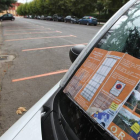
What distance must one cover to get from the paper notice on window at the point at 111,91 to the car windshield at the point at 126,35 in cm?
7

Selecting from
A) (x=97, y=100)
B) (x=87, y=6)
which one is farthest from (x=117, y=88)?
(x=87, y=6)

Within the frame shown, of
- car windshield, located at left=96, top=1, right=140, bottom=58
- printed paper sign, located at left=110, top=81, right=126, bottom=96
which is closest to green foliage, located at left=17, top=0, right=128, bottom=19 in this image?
car windshield, located at left=96, top=1, right=140, bottom=58

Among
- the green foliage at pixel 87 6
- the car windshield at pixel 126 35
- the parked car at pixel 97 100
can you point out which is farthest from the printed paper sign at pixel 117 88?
the green foliage at pixel 87 6

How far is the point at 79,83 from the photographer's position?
3.85 feet

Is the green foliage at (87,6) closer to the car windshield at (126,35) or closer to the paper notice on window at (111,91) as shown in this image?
the car windshield at (126,35)

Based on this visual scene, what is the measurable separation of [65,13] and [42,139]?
39191 millimetres

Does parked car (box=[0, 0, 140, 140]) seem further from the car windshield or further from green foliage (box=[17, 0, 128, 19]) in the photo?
green foliage (box=[17, 0, 128, 19])

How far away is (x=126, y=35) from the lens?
1.19 meters

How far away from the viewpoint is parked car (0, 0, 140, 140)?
0.88 metres

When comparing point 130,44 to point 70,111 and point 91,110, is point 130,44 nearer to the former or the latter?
point 91,110

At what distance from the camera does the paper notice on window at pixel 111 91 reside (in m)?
0.82

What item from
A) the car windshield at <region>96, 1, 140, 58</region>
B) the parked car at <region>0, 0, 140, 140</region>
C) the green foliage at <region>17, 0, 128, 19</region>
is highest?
the green foliage at <region>17, 0, 128, 19</region>

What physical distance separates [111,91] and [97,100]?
0.10 metres

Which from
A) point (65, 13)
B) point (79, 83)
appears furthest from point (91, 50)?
point (65, 13)
